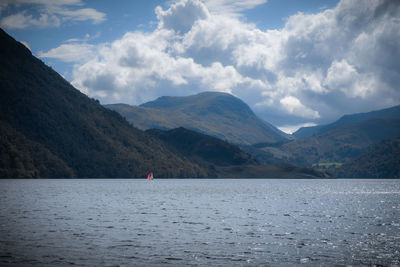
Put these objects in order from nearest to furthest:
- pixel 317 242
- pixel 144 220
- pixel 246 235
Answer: pixel 317 242 < pixel 246 235 < pixel 144 220

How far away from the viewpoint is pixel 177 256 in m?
38.6

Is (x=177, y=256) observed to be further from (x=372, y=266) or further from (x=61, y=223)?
(x=61, y=223)

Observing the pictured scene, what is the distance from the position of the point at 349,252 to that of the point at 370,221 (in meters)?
30.9

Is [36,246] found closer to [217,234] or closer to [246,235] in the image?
[217,234]

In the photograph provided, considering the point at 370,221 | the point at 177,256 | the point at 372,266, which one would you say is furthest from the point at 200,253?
the point at 370,221

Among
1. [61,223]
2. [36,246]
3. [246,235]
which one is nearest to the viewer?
[36,246]

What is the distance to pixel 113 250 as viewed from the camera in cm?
4056

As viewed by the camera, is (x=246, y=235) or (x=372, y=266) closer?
(x=372, y=266)

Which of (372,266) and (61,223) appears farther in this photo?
(61,223)

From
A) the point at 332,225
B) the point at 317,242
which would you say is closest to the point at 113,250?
the point at 317,242

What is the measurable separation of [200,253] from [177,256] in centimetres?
265

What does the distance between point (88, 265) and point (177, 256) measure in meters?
8.69

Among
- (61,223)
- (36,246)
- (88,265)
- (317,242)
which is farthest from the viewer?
(61,223)

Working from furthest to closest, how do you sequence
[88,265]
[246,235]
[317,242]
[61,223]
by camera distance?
[61,223], [246,235], [317,242], [88,265]
